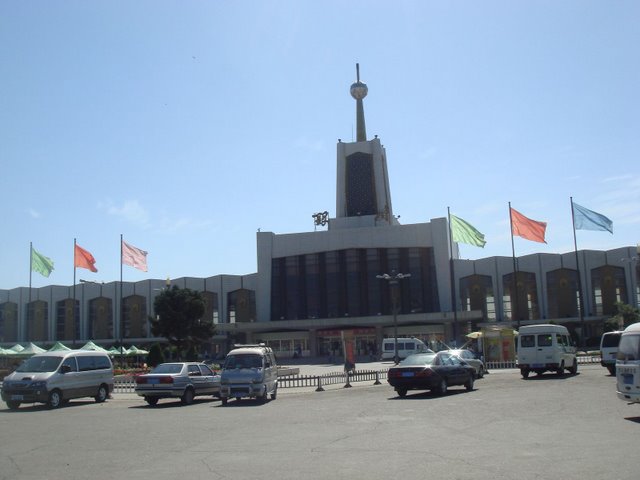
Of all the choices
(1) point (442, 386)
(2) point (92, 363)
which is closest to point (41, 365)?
(2) point (92, 363)

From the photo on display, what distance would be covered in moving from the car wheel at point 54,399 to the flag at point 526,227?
3529cm

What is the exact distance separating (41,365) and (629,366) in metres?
16.9

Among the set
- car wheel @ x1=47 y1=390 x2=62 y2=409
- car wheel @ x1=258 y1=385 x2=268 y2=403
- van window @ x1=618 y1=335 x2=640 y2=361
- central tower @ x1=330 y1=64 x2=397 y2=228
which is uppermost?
central tower @ x1=330 y1=64 x2=397 y2=228

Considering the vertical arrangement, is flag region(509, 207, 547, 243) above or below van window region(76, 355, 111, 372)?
above

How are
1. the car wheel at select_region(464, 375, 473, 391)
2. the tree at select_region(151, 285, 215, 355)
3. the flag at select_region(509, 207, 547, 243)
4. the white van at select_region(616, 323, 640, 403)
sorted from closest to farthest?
the white van at select_region(616, 323, 640, 403), the car wheel at select_region(464, 375, 473, 391), the flag at select_region(509, 207, 547, 243), the tree at select_region(151, 285, 215, 355)

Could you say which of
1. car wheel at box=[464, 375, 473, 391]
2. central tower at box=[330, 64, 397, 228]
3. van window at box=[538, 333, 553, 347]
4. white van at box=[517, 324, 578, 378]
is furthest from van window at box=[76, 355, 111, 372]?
central tower at box=[330, 64, 397, 228]

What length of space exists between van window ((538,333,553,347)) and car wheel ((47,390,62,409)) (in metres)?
19.1

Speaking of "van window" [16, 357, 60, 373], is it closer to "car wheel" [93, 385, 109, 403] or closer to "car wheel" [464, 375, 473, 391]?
"car wheel" [93, 385, 109, 403]

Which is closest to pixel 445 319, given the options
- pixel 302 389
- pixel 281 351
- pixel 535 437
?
pixel 281 351

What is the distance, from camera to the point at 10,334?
87750 mm

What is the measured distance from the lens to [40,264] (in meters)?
51.9

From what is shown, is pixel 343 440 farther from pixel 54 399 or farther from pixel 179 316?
pixel 179 316

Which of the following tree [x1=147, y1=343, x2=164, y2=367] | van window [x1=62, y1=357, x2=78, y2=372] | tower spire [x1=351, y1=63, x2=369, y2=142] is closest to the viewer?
van window [x1=62, y1=357, x2=78, y2=372]

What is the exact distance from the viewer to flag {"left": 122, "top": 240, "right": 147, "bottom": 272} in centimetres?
4622
